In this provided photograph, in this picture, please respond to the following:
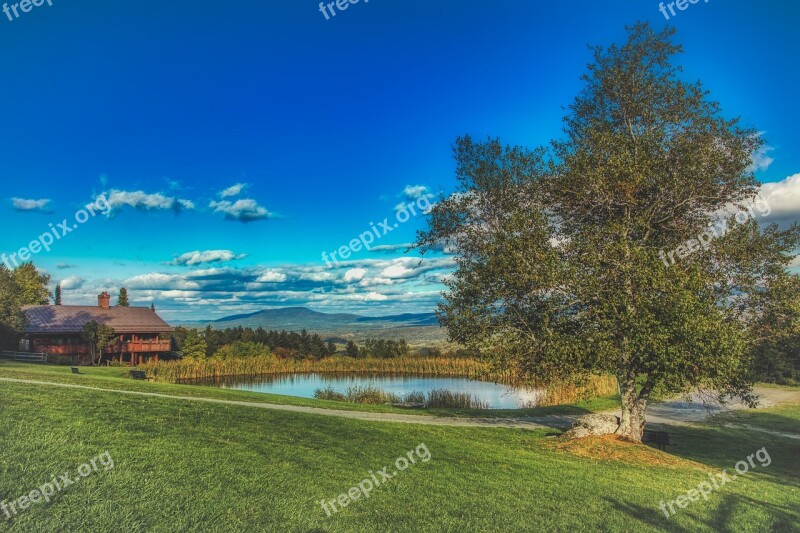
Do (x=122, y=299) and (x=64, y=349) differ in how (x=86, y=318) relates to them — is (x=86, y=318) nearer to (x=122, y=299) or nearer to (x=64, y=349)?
(x=64, y=349)

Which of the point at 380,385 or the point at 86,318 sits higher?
the point at 86,318

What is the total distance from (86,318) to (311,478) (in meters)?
44.6

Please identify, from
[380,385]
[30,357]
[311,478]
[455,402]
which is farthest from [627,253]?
[30,357]

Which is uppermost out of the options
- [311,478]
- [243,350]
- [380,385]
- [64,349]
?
[64,349]

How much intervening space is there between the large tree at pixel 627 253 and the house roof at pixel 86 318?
131 ft

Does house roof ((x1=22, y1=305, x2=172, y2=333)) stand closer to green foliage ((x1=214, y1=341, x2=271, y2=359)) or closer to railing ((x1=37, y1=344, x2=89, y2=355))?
railing ((x1=37, y1=344, x2=89, y2=355))

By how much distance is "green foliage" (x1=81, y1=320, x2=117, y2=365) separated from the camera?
39781mm

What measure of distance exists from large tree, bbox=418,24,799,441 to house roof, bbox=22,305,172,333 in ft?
131

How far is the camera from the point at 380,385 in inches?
1609

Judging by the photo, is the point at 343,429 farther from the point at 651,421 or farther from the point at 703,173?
the point at 651,421

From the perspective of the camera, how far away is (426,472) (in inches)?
385

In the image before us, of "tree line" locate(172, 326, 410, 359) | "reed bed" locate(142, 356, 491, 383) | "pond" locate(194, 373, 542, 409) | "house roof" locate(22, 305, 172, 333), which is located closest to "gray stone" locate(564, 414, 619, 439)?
"pond" locate(194, 373, 542, 409)

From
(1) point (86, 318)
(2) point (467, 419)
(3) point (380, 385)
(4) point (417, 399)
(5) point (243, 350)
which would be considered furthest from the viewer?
(5) point (243, 350)

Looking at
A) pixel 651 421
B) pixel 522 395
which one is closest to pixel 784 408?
pixel 651 421
